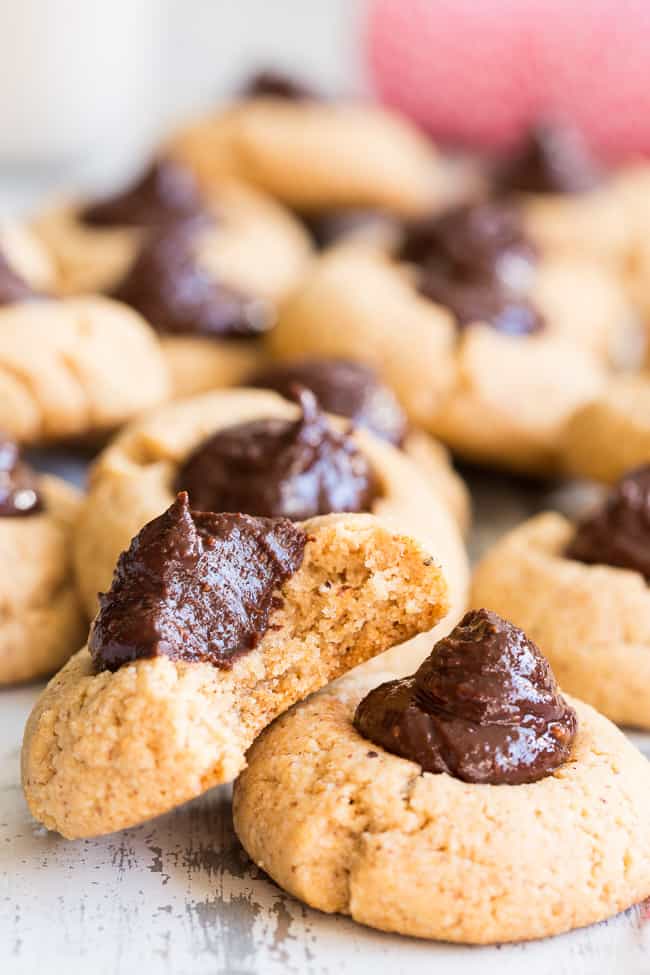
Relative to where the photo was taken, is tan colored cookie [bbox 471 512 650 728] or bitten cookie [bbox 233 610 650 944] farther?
tan colored cookie [bbox 471 512 650 728]

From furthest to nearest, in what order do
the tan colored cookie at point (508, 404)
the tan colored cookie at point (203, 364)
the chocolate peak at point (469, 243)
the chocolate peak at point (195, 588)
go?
the chocolate peak at point (469, 243)
the tan colored cookie at point (203, 364)
the tan colored cookie at point (508, 404)
the chocolate peak at point (195, 588)

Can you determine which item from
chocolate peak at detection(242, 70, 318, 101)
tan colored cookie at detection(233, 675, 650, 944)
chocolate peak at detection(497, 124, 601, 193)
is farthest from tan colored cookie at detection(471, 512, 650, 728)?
chocolate peak at detection(242, 70, 318, 101)

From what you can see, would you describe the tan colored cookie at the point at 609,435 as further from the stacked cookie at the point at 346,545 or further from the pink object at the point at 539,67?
the pink object at the point at 539,67

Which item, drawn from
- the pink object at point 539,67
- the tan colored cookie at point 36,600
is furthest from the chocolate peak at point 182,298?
the pink object at point 539,67

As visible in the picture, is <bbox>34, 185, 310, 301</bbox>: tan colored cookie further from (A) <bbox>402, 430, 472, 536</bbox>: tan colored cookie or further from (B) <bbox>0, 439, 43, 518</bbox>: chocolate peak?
(B) <bbox>0, 439, 43, 518</bbox>: chocolate peak

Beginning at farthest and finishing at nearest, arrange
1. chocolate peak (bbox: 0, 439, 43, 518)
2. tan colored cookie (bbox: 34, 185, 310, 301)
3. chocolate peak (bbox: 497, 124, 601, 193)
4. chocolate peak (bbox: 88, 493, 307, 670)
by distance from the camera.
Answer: chocolate peak (bbox: 497, 124, 601, 193) → tan colored cookie (bbox: 34, 185, 310, 301) → chocolate peak (bbox: 0, 439, 43, 518) → chocolate peak (bbox: 88, 493, 307, 670)

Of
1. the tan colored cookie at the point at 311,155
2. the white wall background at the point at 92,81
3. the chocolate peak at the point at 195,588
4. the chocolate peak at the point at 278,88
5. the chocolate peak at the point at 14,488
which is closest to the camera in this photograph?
the chocolate peak at the point at 195,588
